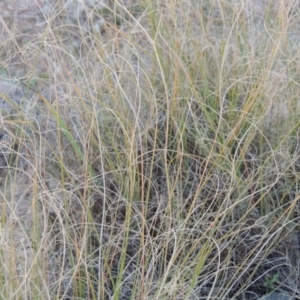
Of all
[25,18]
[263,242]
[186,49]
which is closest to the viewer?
[263,242]

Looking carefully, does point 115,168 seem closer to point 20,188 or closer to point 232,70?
point 20,188

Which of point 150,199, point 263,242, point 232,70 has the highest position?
point 232,70

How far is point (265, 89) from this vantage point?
6.19 ft

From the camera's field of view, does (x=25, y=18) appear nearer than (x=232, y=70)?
No

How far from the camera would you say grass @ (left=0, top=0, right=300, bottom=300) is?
1.62 meters

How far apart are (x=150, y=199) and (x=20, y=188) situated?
0.39 metres

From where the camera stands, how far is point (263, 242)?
179 cm

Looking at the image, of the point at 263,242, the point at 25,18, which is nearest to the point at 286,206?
the point at 263,242

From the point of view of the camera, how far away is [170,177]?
1846 millimetres

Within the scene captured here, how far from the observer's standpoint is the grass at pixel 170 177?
1625 millimetres

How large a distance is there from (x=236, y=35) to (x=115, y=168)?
51 cm

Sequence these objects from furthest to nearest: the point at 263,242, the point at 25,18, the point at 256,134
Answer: the point at 25,18 < the point at 256,134 < the point at 263,242

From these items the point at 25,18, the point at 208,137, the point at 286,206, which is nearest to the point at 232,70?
the point at 208,137

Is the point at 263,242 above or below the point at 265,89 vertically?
below
